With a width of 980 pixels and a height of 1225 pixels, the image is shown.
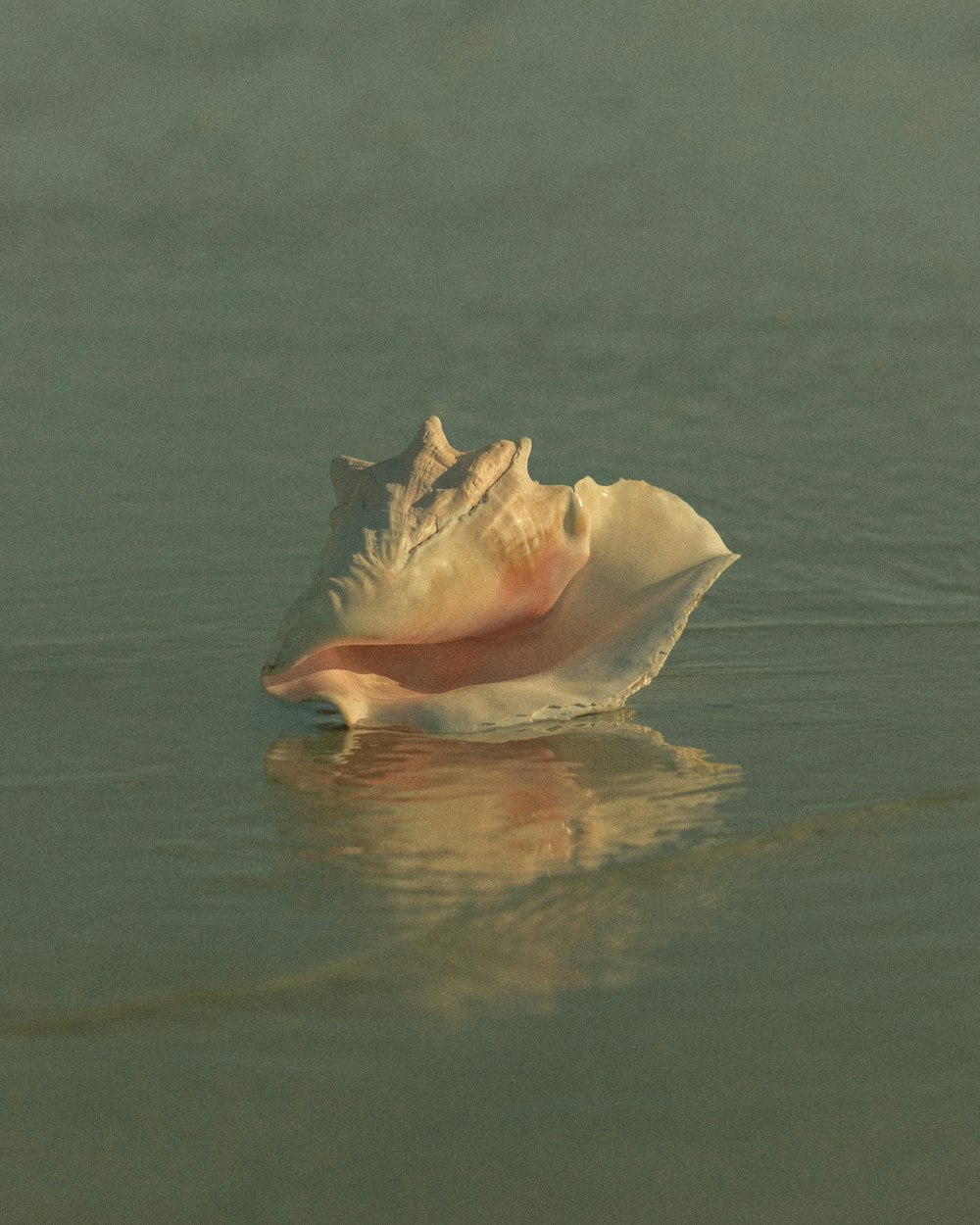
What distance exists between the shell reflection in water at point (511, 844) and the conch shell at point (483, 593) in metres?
0.09

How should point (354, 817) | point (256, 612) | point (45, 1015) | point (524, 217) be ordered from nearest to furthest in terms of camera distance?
point (45, 1015), point (354, 817), point (256, 612), point (524, 217)

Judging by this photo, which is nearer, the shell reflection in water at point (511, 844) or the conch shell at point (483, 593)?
the shell reflection in water at point (511, 844)

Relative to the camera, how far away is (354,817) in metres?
2.53

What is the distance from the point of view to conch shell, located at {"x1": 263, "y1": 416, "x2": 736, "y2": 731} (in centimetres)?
293

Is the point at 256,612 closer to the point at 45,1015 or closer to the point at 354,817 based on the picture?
the point at 354,817

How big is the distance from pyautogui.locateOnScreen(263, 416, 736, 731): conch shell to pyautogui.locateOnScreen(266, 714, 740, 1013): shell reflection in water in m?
0.09

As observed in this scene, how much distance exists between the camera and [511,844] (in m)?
2.40

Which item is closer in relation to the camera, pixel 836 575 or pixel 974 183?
pixel 836 575

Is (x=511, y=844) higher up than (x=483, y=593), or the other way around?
(x=483, y=593)

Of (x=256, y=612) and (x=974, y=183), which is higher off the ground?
(x=974, y=183)

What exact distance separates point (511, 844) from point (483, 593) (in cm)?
78

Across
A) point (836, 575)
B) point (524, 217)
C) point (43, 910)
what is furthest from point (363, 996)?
point (524, 217)

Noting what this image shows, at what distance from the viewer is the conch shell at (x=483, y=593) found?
293 cm

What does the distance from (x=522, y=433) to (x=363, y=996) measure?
278cm
